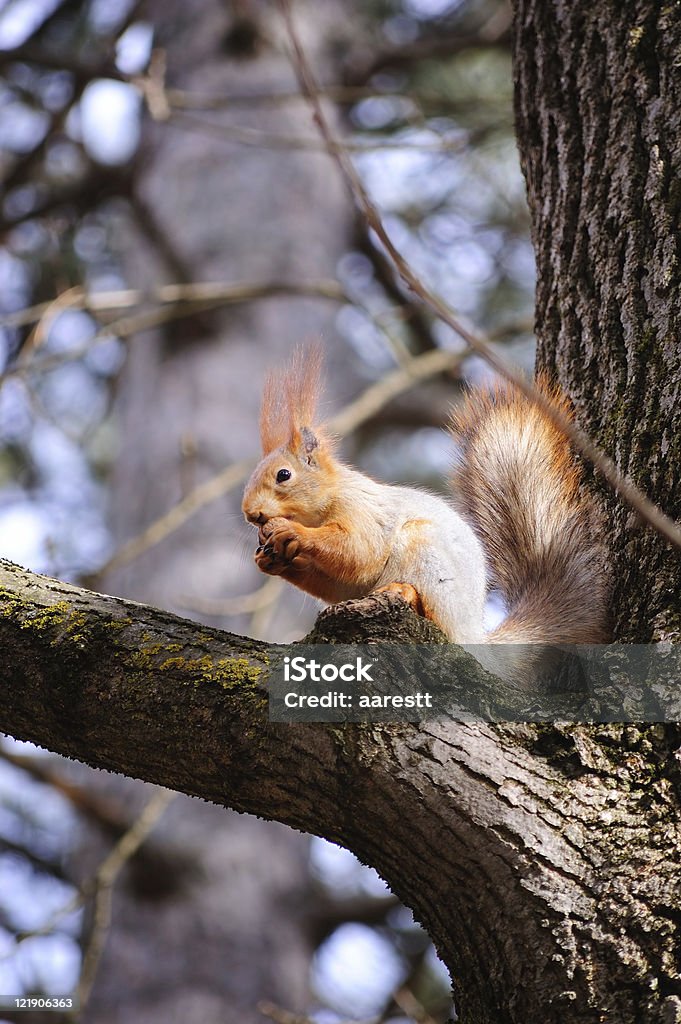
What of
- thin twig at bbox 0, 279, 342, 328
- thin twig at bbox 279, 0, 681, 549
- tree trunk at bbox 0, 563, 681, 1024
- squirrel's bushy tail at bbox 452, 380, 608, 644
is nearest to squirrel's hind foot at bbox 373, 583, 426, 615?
squirrel's bushy tail at bbox 452, 380, 608, 644

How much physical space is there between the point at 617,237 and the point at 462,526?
445 millimetres

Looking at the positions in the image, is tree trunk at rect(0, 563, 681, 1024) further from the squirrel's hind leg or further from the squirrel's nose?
the squirrel's nose

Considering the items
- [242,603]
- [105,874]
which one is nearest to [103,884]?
[105,874]

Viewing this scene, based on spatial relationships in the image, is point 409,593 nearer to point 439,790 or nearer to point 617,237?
point 439,790

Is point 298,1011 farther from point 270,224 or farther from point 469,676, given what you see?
point 270,224

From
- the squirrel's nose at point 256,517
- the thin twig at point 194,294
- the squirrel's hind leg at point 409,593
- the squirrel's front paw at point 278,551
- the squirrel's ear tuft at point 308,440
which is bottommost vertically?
the squirrel's hind leg at point 409,593

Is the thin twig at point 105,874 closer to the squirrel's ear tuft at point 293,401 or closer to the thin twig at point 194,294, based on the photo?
the squirrel's ear tuft at point 293,401

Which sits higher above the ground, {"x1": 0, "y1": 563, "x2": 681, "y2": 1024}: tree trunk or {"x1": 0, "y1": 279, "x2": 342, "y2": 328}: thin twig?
{"x1": 0, "y1": 279, "x2": 342, "y2": 328}: thin twig

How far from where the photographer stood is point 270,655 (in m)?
1.01

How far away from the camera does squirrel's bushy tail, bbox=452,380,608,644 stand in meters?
1.28

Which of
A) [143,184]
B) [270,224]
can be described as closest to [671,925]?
[270,224]

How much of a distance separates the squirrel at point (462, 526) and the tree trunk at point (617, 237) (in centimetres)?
6

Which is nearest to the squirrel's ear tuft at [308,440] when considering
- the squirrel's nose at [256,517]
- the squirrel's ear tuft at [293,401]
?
the squirrel's ear tuft at [293,401]

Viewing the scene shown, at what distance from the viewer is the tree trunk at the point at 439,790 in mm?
922
